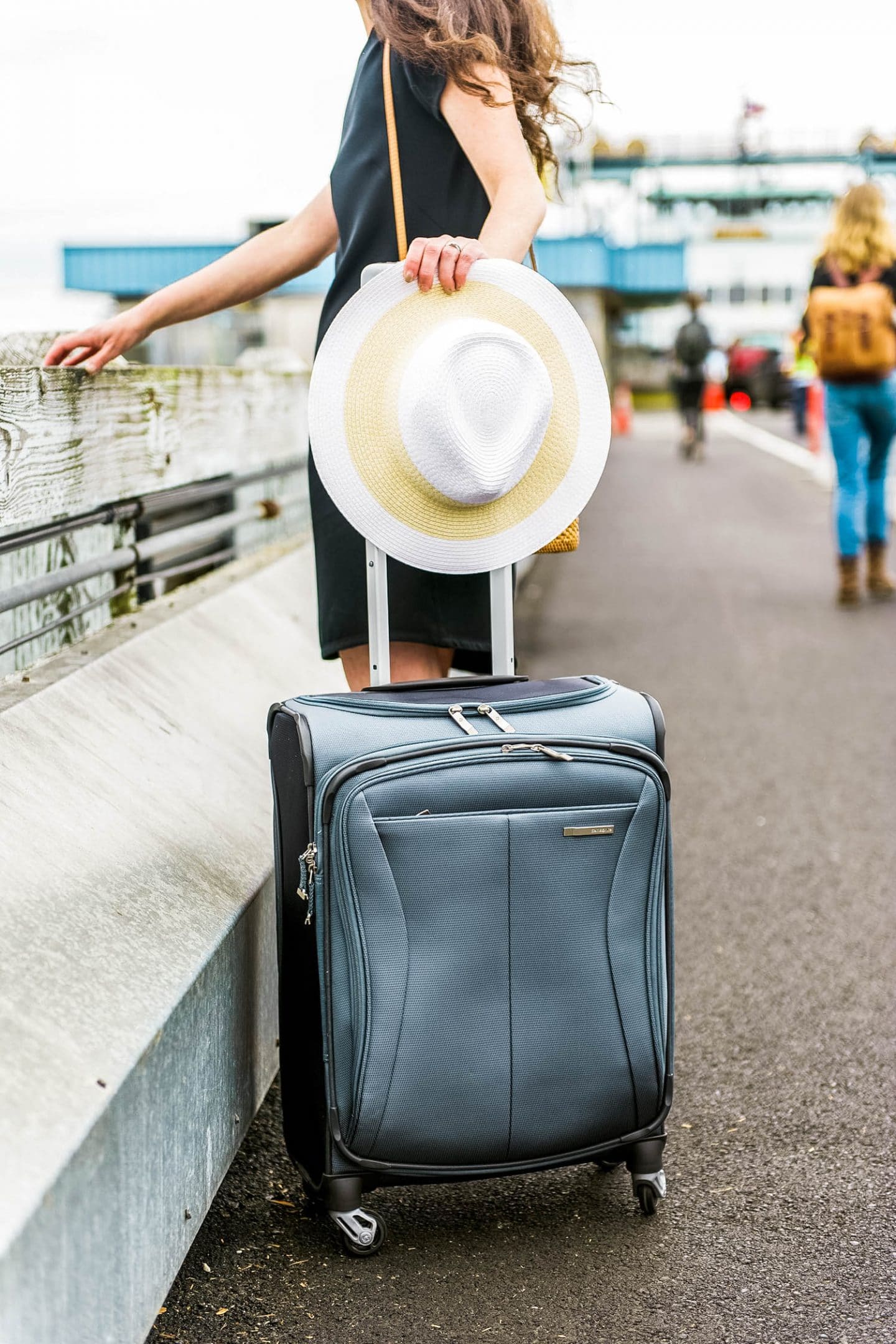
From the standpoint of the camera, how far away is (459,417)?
2.46m

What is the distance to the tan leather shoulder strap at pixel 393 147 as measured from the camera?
2654mm

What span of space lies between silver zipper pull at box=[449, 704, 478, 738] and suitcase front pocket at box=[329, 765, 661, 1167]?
112 mm

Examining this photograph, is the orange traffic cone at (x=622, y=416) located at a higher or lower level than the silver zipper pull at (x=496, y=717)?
lower

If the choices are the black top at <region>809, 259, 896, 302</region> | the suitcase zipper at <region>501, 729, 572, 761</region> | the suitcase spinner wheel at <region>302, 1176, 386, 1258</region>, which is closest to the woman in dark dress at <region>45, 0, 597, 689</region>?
the suitcase zipper at <region>501, 729, 572, 761</region>

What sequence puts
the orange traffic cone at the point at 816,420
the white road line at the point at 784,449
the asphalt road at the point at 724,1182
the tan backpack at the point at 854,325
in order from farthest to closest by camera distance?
the orange traffic cone at the point at 816,420, the white road line at the point at 784,449, the tan backpack at the point at 854,325, the asphalt road at the point at 724,1182

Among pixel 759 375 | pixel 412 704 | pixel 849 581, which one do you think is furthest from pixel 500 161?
pixel 759 375

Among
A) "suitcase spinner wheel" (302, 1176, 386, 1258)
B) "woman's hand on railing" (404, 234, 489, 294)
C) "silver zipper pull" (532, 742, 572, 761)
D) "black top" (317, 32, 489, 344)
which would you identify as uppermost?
"black top" (317, 32, 489, 344)

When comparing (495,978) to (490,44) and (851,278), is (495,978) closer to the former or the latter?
(490,44)

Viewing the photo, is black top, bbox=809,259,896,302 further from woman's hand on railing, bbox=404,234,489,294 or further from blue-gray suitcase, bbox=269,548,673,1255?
blue-gray suitcase, bbox=269,548,673,1255

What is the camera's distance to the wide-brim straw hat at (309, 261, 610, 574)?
8.10 feet

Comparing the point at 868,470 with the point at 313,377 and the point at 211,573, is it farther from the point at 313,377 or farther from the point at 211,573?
the point at 313,377

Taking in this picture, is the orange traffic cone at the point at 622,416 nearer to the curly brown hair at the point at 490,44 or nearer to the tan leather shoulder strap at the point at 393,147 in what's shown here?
the curly brown hair at the point at 490,44

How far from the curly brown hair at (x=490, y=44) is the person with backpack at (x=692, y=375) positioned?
65.4 ft

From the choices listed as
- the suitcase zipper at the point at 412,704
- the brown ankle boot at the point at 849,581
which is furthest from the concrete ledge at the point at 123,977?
the brown ankle boot at the point at 849,581
